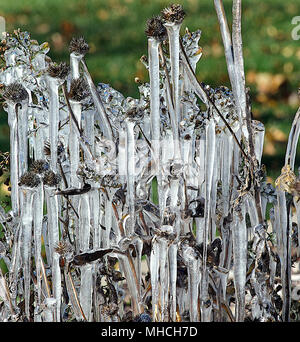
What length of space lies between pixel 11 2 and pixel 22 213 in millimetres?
2654

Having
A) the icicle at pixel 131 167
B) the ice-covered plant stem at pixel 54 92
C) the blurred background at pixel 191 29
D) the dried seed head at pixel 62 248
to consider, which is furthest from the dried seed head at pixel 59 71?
the blurred background at pixel 191 29

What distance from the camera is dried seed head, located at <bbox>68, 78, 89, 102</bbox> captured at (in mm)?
849

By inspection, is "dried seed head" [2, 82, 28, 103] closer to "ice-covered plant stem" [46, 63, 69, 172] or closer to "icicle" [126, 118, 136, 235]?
"ice-covered plant stem" [46, 63, 69, 172]

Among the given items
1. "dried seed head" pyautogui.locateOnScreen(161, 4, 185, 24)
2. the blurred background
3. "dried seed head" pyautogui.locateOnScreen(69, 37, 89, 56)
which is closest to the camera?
"dried seed head" pyautogui.locateOnScreen(161, 4, 185, 24)

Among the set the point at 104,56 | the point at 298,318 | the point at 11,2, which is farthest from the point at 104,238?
the point at 11,2

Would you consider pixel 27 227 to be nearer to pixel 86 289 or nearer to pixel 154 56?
pixel 86 289

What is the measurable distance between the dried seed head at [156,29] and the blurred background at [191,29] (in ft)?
5.35

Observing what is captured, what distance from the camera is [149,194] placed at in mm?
1015

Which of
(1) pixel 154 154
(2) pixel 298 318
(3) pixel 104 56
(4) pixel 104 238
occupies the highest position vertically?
(3) pixel 104 56

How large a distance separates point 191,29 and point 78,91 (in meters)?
2.09

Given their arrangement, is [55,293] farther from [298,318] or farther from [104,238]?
[298,318]

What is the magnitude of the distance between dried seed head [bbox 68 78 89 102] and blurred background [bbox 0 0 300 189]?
A: 5.38 feet

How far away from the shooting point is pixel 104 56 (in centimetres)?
291

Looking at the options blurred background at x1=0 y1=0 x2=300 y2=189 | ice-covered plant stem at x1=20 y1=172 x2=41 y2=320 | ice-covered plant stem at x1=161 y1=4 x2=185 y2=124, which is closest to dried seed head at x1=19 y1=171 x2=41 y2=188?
ice-covered plant stem at x1=20 y1=172 x2=41 y2=320
